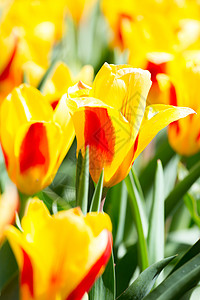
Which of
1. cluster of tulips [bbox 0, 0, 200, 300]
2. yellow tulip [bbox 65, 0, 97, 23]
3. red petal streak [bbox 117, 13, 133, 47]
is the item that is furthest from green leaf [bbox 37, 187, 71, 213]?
yellow tulip [bbox 65, 0, 97, 23]

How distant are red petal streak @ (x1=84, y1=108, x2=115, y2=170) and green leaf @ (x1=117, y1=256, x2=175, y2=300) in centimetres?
11

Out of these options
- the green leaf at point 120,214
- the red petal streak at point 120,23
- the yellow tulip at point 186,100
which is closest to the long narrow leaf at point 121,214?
the green leaf at point 120,214

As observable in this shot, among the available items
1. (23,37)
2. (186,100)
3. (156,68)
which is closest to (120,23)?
(23,37)

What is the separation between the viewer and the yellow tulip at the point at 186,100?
2.05 ft

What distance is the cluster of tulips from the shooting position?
37 cm

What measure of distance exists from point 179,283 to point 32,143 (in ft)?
0.71

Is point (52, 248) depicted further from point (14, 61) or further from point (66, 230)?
point (14, 61)

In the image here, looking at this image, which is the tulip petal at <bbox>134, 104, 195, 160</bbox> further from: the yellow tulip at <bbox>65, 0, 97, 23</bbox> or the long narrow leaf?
the yellow tulip at <bbox>65, 0, 97, 23</bbox>

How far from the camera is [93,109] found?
46 centimetres

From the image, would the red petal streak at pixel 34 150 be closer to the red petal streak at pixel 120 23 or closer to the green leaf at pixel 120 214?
the green leaf at pixel 120 214

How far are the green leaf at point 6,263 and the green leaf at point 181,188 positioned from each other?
9.3 inches

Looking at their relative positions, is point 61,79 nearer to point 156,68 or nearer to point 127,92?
point 156,68

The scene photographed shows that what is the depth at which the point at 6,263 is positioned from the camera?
0.52 metres

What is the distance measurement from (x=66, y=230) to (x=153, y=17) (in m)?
0.88
